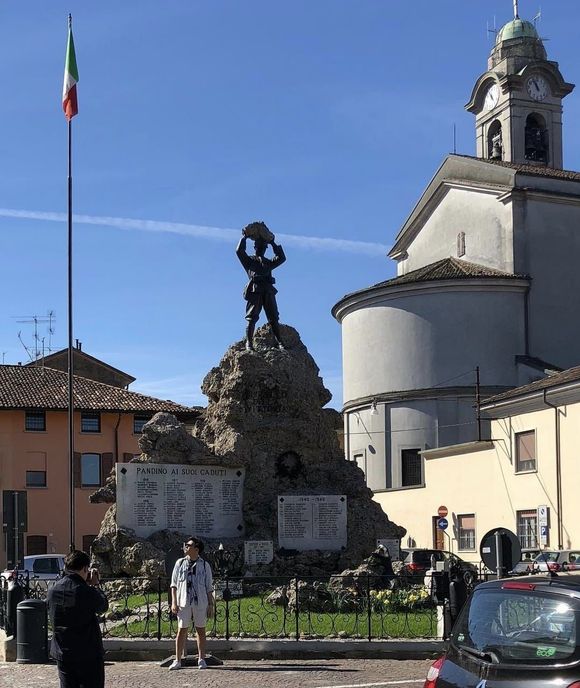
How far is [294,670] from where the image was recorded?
13.9m

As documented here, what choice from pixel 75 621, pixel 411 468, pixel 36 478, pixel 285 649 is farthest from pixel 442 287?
pixel 75 621

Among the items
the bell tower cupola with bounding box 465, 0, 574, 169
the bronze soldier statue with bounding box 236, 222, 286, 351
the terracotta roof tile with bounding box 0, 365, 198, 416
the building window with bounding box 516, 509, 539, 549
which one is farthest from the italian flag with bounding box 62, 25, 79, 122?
the bell tower cupola with bounding box 465, 0, 574, 169

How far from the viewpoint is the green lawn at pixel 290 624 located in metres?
15.4

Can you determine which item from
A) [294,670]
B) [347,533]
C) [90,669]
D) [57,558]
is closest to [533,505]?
[57,558]

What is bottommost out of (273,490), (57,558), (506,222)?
(57,558)

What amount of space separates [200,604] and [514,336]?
123 feet

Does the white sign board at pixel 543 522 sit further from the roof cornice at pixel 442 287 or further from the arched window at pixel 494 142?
the arched window at pixel 494 142

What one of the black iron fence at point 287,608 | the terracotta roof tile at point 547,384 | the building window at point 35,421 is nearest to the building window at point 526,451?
the terracotta roof tile at point 547,384

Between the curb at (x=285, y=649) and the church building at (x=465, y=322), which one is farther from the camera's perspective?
the church building at (x=465, y=322)

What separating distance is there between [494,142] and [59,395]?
28225mm

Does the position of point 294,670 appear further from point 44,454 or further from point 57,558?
point 44,454

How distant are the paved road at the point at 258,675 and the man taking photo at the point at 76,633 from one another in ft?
12.7

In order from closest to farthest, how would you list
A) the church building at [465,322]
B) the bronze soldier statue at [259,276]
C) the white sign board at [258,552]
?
the white sign board at [258,552], the bronze soldier statue at [259,276], the church building at [465,322]

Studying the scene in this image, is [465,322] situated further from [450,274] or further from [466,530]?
[466,530]
